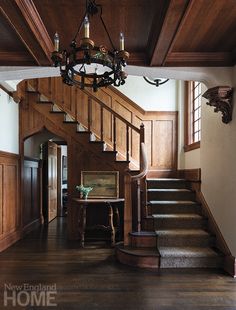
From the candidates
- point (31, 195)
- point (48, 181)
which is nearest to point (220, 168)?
point (31, 195)

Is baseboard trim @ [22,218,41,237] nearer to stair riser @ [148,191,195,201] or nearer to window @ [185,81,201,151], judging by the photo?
stair riser @ [148,191,195,201]

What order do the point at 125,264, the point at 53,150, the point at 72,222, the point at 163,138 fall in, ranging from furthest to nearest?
the point at 53,150, the point at 163,138, the point at 72,222, the point at 125,264

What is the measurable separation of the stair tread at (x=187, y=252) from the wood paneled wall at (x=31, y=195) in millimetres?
3139

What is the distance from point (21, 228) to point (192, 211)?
10.6 ft

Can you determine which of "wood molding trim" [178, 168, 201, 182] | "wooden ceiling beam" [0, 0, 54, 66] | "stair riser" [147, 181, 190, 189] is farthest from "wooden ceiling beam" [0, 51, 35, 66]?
"wood molding trim" [178, 168, 201, 182]

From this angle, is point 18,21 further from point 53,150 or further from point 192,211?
point 53,150

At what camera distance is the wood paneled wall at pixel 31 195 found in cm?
591

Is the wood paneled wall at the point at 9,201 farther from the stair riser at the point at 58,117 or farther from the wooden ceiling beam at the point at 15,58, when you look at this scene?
the wooden ceiling beam at the point at 15,58

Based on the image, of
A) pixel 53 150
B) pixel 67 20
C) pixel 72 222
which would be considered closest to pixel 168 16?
pixel 67 20

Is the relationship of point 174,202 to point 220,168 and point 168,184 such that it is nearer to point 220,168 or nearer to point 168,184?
point 168,184

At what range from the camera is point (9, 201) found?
4.98 metres

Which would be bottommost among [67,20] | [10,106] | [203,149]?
[203,149]

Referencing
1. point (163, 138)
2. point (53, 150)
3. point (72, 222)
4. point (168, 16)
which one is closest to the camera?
point (168, 16)

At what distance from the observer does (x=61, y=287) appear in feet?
10.6
